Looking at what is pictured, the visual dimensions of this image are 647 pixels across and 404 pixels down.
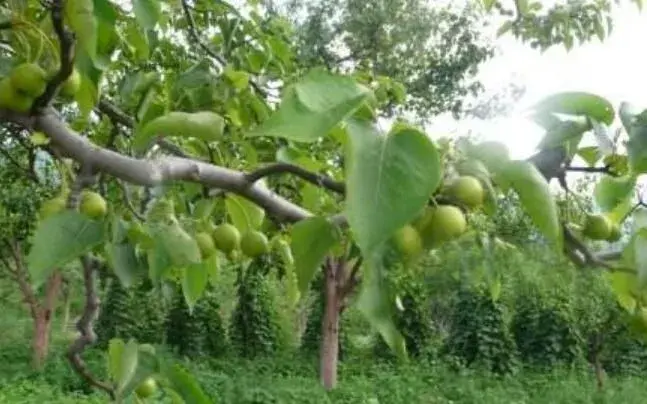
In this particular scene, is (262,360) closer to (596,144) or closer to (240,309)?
(240,309)

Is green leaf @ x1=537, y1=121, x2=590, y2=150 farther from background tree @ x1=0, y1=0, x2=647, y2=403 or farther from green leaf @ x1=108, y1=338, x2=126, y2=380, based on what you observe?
green leaf @ x1=108, y1=338, x2=126, y2=380

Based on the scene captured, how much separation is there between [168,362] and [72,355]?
10.2 inches

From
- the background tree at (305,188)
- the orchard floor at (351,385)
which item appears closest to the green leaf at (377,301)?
the background tree at (305,188)

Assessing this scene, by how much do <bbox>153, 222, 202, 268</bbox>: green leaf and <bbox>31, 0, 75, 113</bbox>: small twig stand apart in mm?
158

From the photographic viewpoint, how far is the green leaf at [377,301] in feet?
2.33

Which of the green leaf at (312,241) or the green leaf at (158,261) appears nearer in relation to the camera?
the green leaf at (312,241)

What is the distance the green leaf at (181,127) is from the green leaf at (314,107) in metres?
0.33

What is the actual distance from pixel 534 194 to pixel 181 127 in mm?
355

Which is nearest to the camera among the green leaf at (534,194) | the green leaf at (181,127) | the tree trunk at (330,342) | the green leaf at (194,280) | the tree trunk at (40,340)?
the green leaf at (534,194)

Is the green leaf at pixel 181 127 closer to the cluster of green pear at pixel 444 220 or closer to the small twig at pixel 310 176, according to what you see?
the small twig at pixel 310 176

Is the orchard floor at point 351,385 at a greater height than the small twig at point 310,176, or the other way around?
the orchard floor at point 351,385

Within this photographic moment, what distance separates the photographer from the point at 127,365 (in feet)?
3.12

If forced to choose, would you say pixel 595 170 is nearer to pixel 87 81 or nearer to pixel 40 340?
pixel 87 81

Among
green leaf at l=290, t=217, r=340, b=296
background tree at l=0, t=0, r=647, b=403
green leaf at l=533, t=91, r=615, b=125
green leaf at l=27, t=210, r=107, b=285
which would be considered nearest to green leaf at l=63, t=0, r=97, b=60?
background tree at l=0, t=0, r=647, b=403
